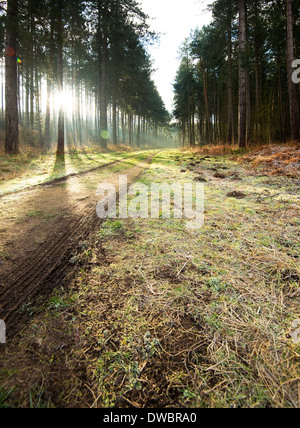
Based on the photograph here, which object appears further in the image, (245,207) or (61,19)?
(61,19)

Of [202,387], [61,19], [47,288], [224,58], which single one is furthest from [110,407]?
[224,58]

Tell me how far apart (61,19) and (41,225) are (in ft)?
42.3

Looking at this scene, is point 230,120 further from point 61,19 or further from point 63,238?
point 63,238

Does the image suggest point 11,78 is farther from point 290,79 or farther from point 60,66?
point 290,79

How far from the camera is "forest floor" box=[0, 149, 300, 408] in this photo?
2.98 ft

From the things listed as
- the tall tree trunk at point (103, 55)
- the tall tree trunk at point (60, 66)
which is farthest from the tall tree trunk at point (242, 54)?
the tall tree trunk at point (103, 55)

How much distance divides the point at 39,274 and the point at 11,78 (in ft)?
37.1

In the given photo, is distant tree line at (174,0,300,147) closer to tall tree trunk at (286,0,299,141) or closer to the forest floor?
tall tree trunk at (286,0,299,141)

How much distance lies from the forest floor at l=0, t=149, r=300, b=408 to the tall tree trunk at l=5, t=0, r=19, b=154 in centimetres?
883

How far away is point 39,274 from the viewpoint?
169 cm

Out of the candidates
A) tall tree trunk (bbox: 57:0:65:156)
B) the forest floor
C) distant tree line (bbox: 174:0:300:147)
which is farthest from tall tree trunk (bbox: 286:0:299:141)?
tall tree trunk (bbox: 57:0:65:156)

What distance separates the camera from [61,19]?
998cm

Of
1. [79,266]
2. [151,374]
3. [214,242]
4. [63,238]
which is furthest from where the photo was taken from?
[63,238]

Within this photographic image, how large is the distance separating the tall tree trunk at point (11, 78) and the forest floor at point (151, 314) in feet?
29.0
